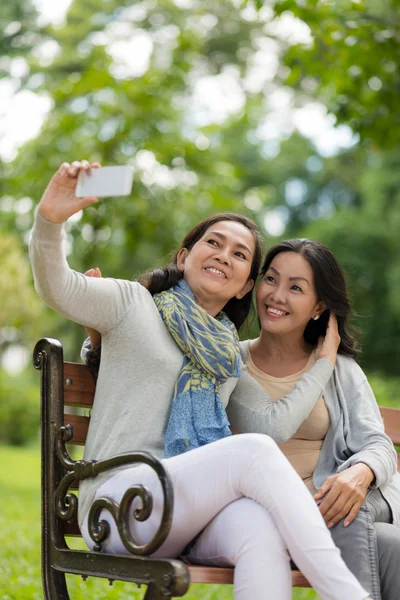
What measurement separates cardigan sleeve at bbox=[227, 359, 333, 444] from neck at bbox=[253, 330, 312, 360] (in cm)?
26

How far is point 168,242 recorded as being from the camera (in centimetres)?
1097

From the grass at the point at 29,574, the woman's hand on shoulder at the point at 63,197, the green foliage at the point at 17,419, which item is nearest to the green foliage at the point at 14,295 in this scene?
the green foliage at the point at 17,419

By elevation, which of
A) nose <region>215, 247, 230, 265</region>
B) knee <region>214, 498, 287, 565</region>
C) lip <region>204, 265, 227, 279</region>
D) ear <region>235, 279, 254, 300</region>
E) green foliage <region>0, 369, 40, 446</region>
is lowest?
green foliage <region>0, 369, 40, 446</region>

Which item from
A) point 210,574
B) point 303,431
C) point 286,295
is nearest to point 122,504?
point 210,574

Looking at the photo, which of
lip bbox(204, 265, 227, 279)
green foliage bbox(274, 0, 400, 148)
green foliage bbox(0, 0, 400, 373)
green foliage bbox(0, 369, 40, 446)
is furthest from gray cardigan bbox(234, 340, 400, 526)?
green foliage bbox(0, 369, 40, 446)

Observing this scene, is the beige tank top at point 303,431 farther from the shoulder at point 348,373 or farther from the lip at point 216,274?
the lip at point 216,274

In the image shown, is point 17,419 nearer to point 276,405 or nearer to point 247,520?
point 276,405

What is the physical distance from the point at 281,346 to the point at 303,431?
0.37 m

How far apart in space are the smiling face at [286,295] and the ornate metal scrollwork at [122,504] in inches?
41.4

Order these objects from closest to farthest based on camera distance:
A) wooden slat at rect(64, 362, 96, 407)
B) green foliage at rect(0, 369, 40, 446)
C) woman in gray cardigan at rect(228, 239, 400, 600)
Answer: woman in gray cardigan at rect(228, 239, 400, 600)
wooden slat at rect(64, 362, 96, 407)
green foliage at rect(0, 369, 40, 446)

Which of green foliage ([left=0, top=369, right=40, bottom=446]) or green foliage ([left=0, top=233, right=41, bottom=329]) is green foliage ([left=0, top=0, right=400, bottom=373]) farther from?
green foliage ([left=0, top=369, right=40, bottom=446])

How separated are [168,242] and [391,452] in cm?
774

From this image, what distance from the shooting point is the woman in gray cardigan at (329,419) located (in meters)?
3.14

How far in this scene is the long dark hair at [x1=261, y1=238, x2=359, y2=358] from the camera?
3662 millimetres
